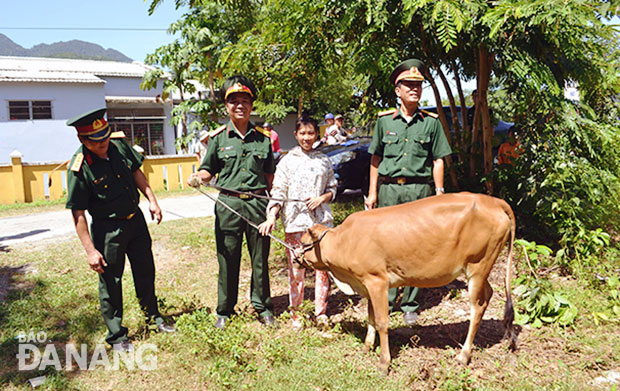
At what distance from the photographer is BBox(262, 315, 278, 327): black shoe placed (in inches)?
156

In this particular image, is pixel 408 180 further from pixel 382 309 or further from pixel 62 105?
pixel 62 105

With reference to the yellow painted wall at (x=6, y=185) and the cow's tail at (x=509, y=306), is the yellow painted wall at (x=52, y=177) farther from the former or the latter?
the cow's tail at (x=509, y=306)

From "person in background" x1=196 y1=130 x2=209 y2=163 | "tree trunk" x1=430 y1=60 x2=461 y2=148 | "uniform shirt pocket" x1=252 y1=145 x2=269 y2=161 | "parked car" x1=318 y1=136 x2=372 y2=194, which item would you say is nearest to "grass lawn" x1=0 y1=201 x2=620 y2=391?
"uniform shirt pocket" x1=252 y1=145 x2=269 y2=161

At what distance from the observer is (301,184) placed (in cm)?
375

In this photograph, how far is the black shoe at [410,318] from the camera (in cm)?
395

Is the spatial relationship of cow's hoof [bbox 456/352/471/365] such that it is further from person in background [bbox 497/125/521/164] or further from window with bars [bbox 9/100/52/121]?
window with bars [bbox 9/100/52/121]

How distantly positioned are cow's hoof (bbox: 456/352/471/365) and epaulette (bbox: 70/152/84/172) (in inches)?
126

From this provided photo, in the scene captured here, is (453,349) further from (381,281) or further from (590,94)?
(590,94)

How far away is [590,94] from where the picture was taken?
5492mm

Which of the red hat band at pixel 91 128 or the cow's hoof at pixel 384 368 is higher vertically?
the red hat band at pixel 91 128

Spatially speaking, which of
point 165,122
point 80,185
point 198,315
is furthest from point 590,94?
point 165,122

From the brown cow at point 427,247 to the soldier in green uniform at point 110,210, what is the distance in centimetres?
175

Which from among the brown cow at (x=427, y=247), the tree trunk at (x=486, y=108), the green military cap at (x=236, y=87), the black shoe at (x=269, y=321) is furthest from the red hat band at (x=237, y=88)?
the tree trunk at (x=486, y=108)

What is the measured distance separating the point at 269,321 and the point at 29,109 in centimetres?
1791
